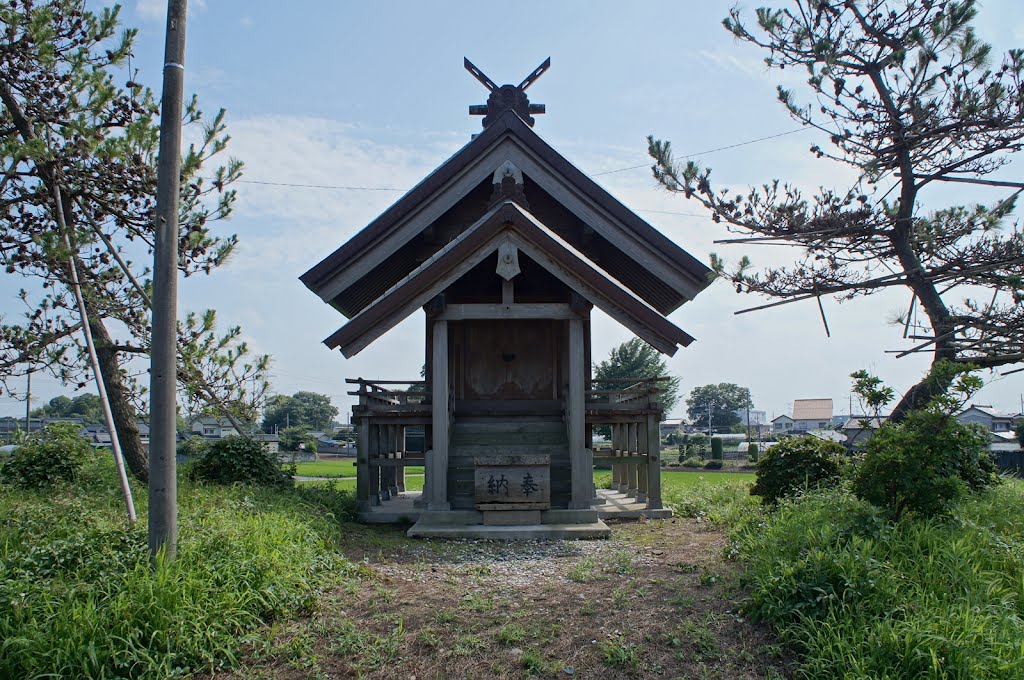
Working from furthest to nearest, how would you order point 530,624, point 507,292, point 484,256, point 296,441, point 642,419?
point 296,441
point 642,419
point 507,292
point 484,256
point 530,624

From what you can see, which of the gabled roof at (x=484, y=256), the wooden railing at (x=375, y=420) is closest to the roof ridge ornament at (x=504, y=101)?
the gabled roof at (x=484, y=256)

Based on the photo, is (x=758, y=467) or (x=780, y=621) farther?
(x=758, y=467)

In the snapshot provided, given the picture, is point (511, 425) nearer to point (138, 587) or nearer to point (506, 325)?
point (506, 325)

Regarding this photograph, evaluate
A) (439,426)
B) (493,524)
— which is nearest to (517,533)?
(493,524)

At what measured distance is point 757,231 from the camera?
9.17 meters

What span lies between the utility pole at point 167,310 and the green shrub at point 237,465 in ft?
14.1

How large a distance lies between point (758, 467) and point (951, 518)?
3.24 metres

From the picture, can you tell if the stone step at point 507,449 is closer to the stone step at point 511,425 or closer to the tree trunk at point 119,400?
the stone step at point 511,425

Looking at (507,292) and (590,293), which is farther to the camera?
(507,292)

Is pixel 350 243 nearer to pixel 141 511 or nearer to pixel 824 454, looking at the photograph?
pixel 141 511

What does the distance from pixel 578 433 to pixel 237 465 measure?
458cm

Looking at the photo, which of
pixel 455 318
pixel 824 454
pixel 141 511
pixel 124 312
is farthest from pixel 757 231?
pixel 124 312

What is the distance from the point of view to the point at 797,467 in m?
9.04

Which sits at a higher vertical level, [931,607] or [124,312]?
[124,312]
